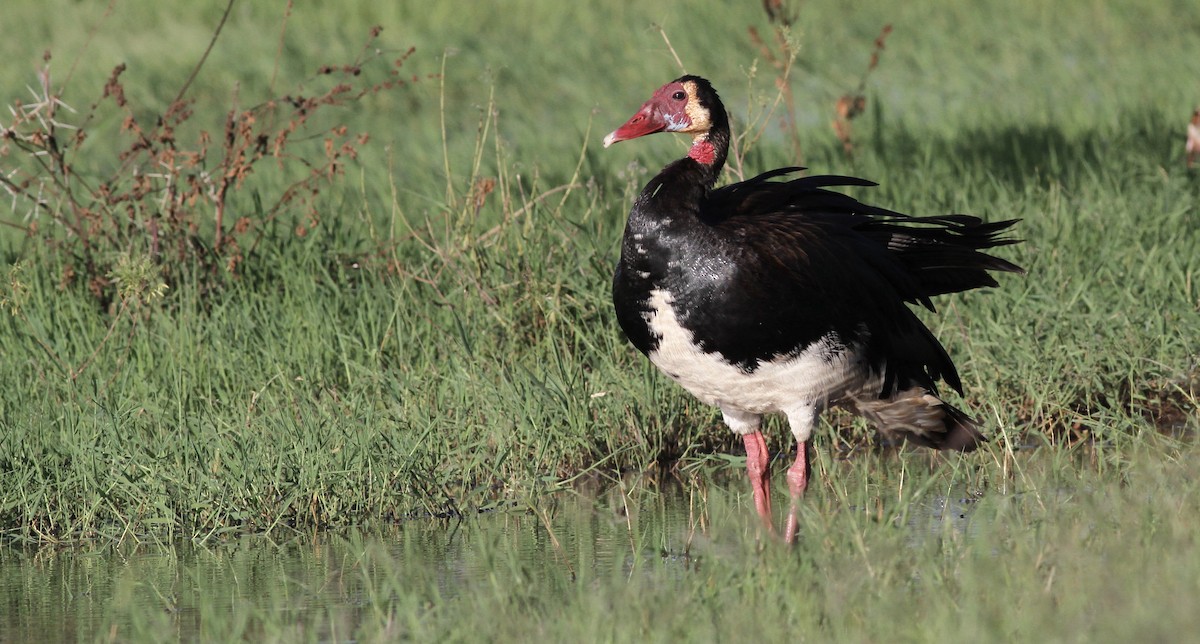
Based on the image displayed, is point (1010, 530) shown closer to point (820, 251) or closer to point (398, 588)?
point (820, 251)

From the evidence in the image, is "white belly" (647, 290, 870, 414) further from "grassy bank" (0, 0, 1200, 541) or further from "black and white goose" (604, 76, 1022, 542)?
"grassy bank" (0, 0, 1200, 541)

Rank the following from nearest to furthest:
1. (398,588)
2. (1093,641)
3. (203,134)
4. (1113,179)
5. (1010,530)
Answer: (1093,641), (398,588), (1010,530), (203,134), (1113,179)

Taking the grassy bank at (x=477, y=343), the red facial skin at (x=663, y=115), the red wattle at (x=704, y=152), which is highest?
the red facial skin at (x=663, y=115)

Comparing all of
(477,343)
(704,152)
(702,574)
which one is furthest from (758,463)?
(477,343)

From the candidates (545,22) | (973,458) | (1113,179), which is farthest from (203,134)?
(545,22)

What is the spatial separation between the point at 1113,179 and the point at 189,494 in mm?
5530

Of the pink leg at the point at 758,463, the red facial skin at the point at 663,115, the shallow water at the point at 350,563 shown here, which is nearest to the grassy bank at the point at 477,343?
the shallow water at the point at 350,563

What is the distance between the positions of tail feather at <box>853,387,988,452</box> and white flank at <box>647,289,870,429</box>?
23 centimetres

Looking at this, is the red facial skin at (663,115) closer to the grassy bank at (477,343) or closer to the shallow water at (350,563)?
the grassy bank at (477,343)

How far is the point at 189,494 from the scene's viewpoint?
5.36 metres

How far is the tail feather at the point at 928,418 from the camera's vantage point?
5.33 metres

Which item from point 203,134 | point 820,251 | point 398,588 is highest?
point 203,134

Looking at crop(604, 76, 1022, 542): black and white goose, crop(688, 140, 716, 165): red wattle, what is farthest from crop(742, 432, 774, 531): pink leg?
crop(688, 140, 716, 165): red wattle

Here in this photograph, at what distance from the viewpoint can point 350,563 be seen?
4.93m
